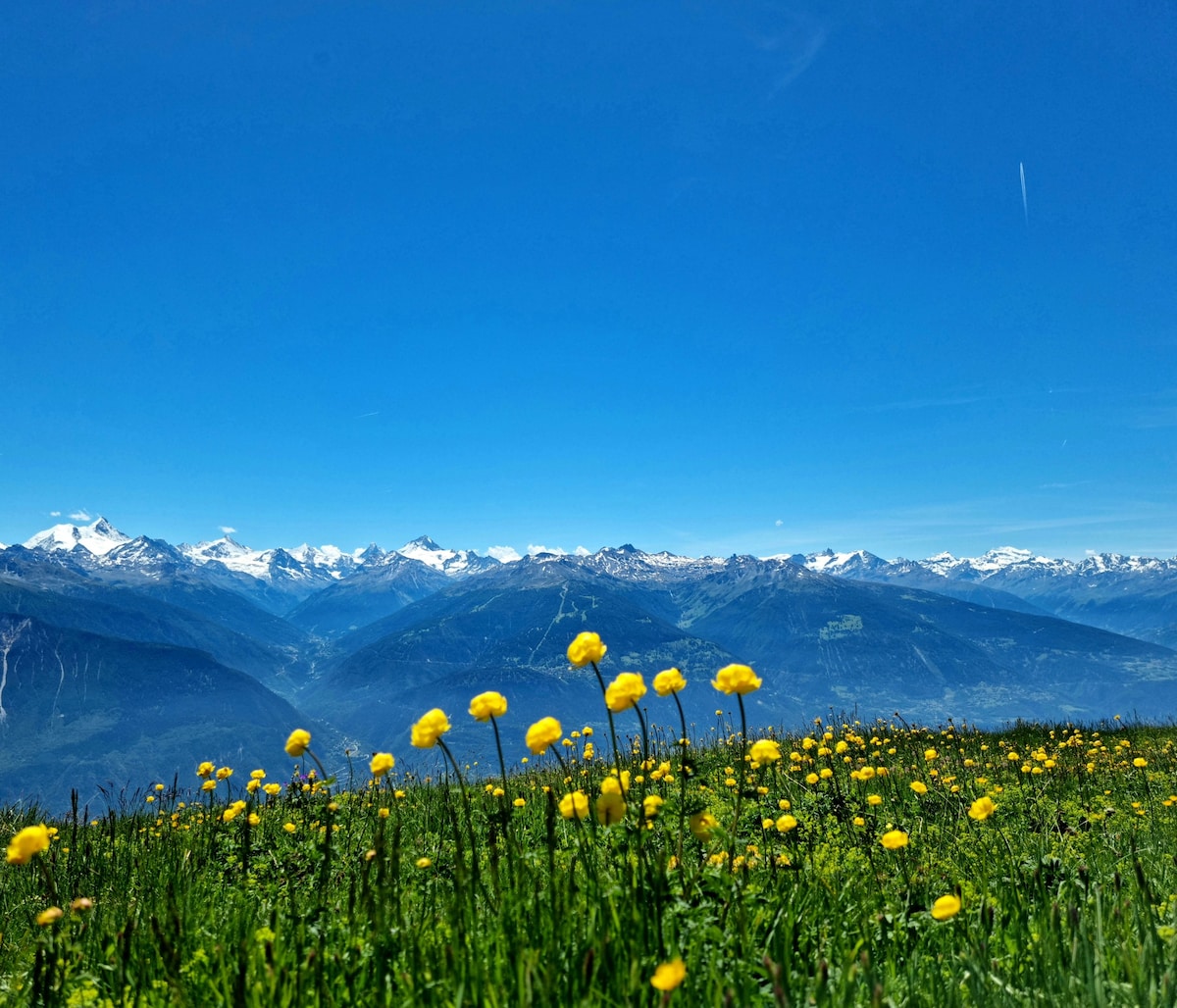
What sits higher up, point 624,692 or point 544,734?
point 624,692

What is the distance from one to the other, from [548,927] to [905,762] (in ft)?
36.4

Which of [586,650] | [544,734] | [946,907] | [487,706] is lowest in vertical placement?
[946,907]

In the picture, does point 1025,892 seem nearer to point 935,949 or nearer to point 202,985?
point 935,949

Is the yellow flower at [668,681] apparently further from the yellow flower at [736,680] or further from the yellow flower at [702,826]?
the yellow flower at [702,826]

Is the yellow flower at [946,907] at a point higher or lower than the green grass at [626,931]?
higher

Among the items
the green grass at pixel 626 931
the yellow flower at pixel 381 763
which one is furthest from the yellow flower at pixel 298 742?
the yellow flower at pixel 381 763

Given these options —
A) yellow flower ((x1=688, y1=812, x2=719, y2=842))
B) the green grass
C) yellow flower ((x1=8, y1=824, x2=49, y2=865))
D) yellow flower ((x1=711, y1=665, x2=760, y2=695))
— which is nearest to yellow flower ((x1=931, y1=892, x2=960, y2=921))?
the green grass

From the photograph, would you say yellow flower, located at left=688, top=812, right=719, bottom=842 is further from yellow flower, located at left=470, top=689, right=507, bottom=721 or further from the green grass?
yellow flower, located at left=470, top=689, right=507, bottom=721

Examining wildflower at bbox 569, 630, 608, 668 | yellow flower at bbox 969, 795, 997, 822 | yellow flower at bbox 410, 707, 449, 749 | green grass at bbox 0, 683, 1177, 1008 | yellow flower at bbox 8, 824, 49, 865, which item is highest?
wildflower at bbox 569, 630, 608, 668

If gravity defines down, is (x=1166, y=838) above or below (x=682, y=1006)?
below

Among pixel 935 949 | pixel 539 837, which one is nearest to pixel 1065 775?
pixel 539 837

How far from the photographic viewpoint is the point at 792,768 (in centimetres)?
970

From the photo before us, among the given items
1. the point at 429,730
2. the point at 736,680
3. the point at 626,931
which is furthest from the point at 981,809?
the point at 429,730

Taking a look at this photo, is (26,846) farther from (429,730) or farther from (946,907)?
(946,907)
